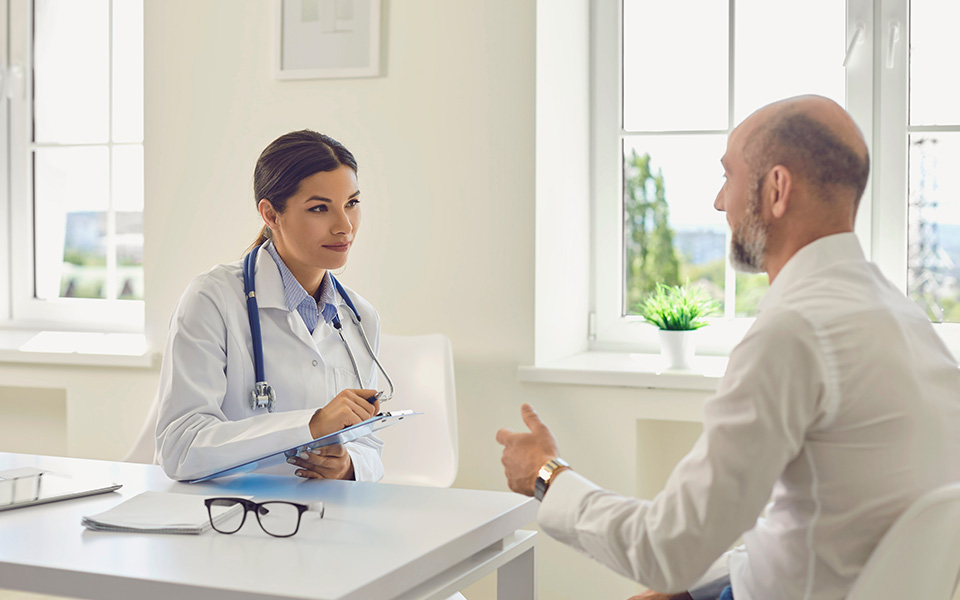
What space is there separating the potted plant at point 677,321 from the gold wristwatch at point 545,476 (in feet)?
4.45

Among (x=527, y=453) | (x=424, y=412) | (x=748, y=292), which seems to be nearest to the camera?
(x=527, y=453)

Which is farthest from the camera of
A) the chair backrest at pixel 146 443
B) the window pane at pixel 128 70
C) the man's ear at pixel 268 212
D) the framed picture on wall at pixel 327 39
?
the window pane at pixel 128 70

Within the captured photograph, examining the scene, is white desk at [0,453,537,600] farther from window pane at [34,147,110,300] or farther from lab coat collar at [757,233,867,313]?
window pane at [34,147,110,300]

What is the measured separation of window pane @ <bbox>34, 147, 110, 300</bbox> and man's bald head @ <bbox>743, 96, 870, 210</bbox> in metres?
2.80

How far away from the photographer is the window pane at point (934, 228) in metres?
2.66

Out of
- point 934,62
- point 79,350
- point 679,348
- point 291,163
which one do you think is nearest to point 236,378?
point 291,163

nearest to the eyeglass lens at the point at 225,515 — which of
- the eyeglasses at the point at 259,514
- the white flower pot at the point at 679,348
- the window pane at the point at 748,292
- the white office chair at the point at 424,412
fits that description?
the eyeglasses at the point at 259,514

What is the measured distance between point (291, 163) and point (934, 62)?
1914 mm

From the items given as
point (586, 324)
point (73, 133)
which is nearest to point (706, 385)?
point (586, 324)

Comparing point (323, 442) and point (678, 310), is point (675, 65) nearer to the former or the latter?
point (678, 310)

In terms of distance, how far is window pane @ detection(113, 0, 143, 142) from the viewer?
3.31m

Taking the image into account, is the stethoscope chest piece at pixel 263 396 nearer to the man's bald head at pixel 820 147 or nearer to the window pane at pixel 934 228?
the man's bald head at pixel 820 147

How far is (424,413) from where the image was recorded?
97.3 inches

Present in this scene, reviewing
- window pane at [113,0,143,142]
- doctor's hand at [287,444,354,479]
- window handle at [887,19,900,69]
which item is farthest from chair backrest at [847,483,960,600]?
window pane at [113,0,143,142]
